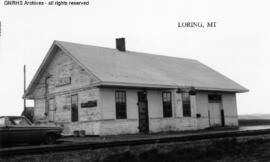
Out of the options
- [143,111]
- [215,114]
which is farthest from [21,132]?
[215,114]

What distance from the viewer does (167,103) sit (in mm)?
24797

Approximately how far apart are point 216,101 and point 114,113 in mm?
10171

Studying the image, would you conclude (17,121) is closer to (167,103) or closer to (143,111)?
(143,111)

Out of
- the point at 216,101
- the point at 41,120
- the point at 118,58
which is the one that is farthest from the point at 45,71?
the point at 216,101

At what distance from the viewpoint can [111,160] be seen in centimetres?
909

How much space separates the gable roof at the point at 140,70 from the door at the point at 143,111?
100 centimetres

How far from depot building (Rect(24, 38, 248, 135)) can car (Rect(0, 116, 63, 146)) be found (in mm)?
4997

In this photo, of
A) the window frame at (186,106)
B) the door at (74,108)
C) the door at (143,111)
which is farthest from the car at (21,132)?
the window frame at (186,106)

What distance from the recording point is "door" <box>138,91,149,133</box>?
23125mm

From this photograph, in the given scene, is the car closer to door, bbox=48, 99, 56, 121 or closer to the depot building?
the depot building

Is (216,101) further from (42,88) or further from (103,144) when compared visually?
(103,144)

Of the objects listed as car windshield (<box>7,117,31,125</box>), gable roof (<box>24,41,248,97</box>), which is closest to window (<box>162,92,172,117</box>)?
gable roof (<box>24,41,248,97</box>)

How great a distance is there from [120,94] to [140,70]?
10.7 ft

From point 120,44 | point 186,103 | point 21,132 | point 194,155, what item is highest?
point 120,44
